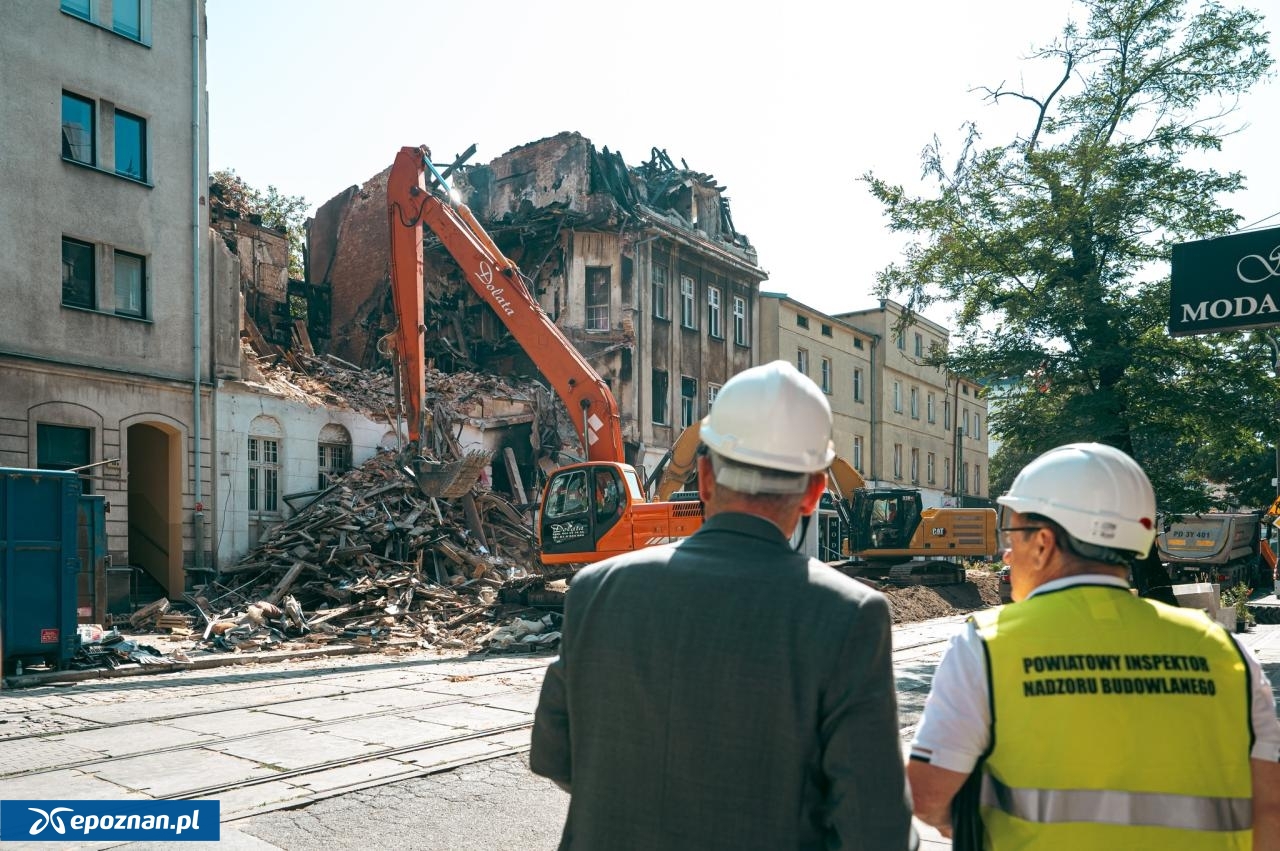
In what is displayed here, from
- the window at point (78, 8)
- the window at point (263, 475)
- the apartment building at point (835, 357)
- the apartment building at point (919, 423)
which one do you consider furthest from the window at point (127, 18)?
the apartment building at point (919, 423)

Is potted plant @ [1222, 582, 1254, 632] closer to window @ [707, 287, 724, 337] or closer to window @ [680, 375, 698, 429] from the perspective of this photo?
window @ [680, 375, 698, 429]

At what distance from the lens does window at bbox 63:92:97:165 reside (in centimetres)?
2039

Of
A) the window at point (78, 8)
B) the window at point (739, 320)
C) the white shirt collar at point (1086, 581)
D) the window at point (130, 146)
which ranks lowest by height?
the white shirt collar at point (1086, 581)

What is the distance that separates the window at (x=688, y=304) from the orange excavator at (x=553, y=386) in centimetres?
1477

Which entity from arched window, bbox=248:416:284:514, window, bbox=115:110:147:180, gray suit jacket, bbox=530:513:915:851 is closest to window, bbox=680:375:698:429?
arched window, bbox=248:416:284:514

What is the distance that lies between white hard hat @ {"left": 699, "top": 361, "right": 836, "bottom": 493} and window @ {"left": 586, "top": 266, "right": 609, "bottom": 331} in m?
30.3

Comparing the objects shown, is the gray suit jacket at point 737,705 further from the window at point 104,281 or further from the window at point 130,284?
the window at point 130,284

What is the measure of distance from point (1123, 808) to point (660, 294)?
32.0 metres

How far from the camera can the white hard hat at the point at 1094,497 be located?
2.44 metres

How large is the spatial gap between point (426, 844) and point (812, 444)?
180 inches

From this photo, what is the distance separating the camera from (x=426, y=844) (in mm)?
5914

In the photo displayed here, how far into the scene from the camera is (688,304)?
116 ft

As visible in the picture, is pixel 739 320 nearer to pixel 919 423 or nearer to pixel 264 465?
pixel 919 423
